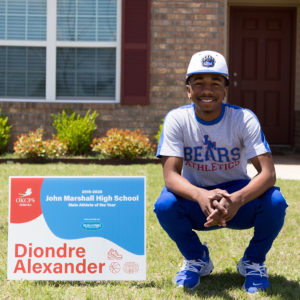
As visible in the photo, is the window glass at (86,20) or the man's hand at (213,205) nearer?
the man's hand at (213,205)

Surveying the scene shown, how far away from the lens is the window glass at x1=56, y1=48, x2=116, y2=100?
28.9 feet

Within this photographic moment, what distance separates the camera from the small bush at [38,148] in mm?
7795

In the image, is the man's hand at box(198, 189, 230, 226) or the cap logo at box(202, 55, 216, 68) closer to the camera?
the man's hand at box(198, 189, 230, 226)

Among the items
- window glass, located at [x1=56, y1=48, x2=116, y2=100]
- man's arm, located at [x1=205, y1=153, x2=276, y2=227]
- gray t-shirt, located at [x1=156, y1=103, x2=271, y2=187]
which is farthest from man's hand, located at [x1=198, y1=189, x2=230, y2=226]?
window glass, located at [x1=56, y1=48, x2=116, y2=100]

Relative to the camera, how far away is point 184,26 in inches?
339

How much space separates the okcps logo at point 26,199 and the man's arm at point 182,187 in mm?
707

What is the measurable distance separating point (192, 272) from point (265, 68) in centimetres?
796

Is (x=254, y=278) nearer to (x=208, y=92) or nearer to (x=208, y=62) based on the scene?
(x=208, y=92)

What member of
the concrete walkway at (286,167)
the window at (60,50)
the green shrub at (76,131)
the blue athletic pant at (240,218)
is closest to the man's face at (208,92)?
the blue athletic pant at (240,218)

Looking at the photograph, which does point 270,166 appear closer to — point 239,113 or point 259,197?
point 259,197

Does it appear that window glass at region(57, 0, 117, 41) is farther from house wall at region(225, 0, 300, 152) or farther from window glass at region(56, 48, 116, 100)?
house wall at region(225, 0, 300, 152)

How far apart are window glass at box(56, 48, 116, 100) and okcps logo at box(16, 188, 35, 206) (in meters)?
6.18

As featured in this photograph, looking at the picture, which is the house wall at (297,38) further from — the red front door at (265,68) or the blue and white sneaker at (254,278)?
the blue and white sneaker at (254,278)

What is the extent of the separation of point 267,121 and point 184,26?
108 inches
